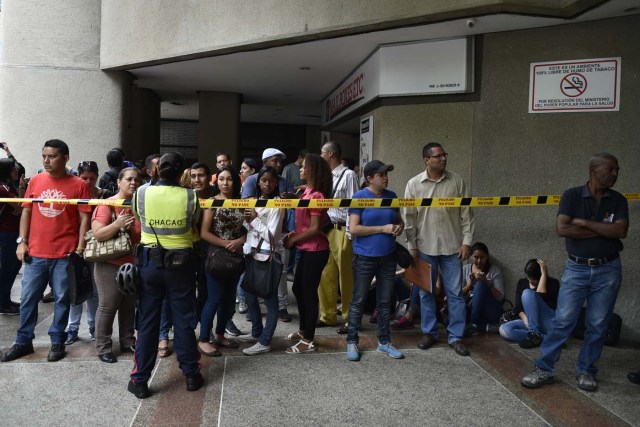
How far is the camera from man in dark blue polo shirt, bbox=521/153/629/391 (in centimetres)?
403

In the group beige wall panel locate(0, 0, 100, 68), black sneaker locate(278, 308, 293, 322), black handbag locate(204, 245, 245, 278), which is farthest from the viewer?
beige wall panel locate(0, 0, 100, 68)

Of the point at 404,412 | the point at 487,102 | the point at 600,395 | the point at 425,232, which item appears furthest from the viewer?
the point at 487,102

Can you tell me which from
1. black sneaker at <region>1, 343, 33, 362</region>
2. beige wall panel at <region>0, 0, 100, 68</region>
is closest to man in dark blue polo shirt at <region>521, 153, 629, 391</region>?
black sneaker at <region>1, 343, 33, 362</region>

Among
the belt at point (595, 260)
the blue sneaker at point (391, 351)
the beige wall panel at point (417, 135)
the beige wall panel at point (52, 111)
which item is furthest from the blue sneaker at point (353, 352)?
the beige wall panel at point (52, 111)

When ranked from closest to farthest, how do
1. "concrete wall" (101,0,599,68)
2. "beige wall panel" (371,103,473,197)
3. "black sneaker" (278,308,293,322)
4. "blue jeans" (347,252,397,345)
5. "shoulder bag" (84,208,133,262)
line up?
"shoulder bag" (84,208,133,262), "blue jeans" (347,252,397,345), "concrete wall" (101,0,599,68), "black sneaker" (278,308,293,322), "beige wall panel" (371,103,473,197)

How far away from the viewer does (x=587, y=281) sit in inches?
160

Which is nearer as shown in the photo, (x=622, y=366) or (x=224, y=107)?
(x=622, y=366)

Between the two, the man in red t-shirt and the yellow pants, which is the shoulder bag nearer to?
the man in red t-shirt

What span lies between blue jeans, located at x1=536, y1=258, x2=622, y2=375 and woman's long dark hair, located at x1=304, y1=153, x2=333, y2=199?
210 centimetres

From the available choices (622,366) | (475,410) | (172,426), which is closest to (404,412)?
(475,410)

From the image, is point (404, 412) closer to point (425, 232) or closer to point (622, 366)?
point (425, 232)

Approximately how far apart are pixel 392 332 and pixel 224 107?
24.0ft

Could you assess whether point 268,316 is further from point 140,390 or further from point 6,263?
point 6,263

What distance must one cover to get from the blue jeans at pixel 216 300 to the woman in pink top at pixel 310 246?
1.94ft
